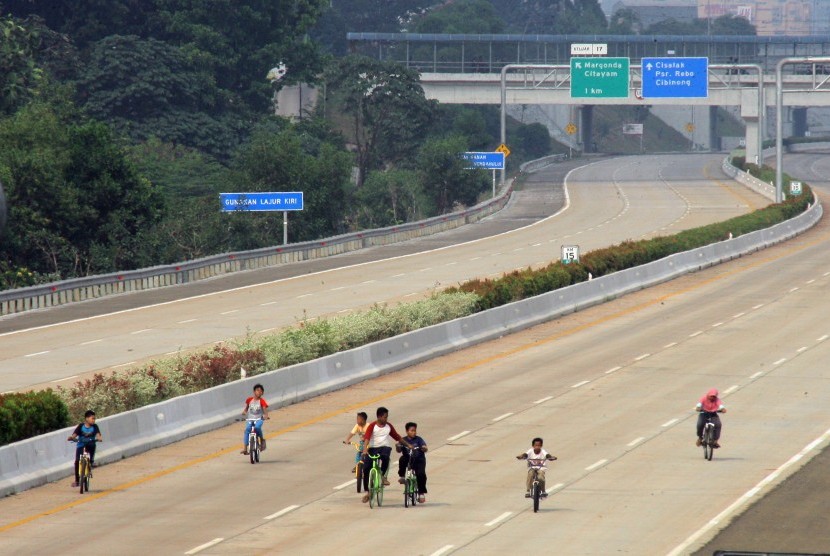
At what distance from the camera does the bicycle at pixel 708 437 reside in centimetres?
2397

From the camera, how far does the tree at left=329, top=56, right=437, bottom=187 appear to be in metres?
118

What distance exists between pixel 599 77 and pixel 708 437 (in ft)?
251

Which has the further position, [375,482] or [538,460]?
[375,482]

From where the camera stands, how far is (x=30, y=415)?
78.4ft

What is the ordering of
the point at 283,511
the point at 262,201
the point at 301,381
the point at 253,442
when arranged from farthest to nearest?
1. the point at 262,201
2. the point at 301,381
3. the point at 253,442
4. the point at 283,511

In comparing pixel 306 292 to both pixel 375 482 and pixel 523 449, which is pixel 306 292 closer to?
pixel 523 449

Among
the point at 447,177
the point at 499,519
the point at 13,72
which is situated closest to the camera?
the point at 499,519

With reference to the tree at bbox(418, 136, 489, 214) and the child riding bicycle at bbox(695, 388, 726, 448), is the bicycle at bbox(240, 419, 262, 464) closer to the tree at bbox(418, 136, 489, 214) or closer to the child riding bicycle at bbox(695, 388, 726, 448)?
the child riding bicycle at bbox(695, 388, 726, 448)

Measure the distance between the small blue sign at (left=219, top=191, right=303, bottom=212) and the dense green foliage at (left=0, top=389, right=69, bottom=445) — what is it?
37188 millimetres

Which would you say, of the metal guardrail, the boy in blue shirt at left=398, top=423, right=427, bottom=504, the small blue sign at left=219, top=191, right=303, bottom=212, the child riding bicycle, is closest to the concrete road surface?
the metal guardrail

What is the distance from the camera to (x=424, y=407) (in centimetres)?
2995

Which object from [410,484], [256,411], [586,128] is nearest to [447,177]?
[256,411]

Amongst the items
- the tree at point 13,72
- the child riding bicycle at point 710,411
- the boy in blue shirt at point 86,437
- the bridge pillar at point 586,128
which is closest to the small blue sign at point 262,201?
the tree at point 13,72

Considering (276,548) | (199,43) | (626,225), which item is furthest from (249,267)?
(199,43)
